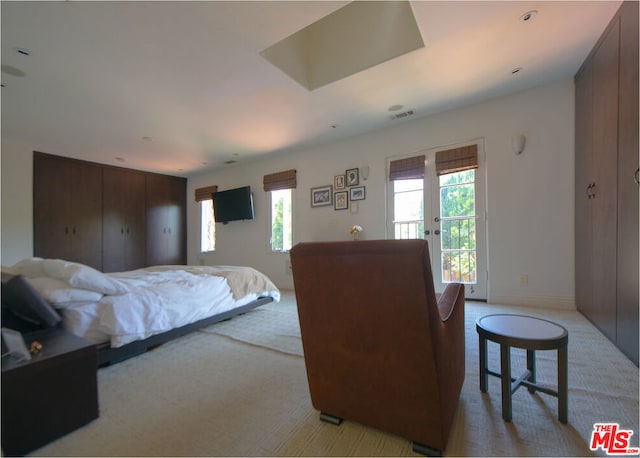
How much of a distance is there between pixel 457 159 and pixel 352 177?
1.54 meters

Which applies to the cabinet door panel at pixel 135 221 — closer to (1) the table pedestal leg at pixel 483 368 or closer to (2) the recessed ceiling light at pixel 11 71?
(2) the recessed ceiling light at pixel 11 71

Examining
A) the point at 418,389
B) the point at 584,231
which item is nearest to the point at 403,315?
the point at 418,389

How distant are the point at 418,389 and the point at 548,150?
11.2ft

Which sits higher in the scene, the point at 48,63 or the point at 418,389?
the point at 48,63

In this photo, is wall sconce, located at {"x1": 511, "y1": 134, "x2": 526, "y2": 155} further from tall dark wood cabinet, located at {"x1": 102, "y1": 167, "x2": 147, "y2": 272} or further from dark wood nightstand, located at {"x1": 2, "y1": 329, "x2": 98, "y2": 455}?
tall dark wood cabinet, located at {"x1": 102, "y1": 167, "x2": 147, "y2": 272}

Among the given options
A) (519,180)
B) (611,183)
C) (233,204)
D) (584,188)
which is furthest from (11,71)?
(584,188)

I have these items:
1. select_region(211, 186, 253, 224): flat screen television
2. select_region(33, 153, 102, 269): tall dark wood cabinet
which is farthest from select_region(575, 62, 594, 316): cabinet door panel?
select_region(33, 153, 102, 269): tall dark wood cabinet

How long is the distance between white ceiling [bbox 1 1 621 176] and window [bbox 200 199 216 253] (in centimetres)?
242

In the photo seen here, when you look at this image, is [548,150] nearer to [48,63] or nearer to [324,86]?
[324,86]

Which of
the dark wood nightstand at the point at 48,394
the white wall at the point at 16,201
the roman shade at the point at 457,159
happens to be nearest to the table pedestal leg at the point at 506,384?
the dark wood nightstand at the point at 48,394

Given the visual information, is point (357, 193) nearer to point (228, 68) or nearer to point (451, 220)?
point (451, 220)

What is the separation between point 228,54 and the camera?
2354 millimetres

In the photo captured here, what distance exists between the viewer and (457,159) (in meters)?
3.61

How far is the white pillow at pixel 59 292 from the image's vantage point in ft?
5.73
